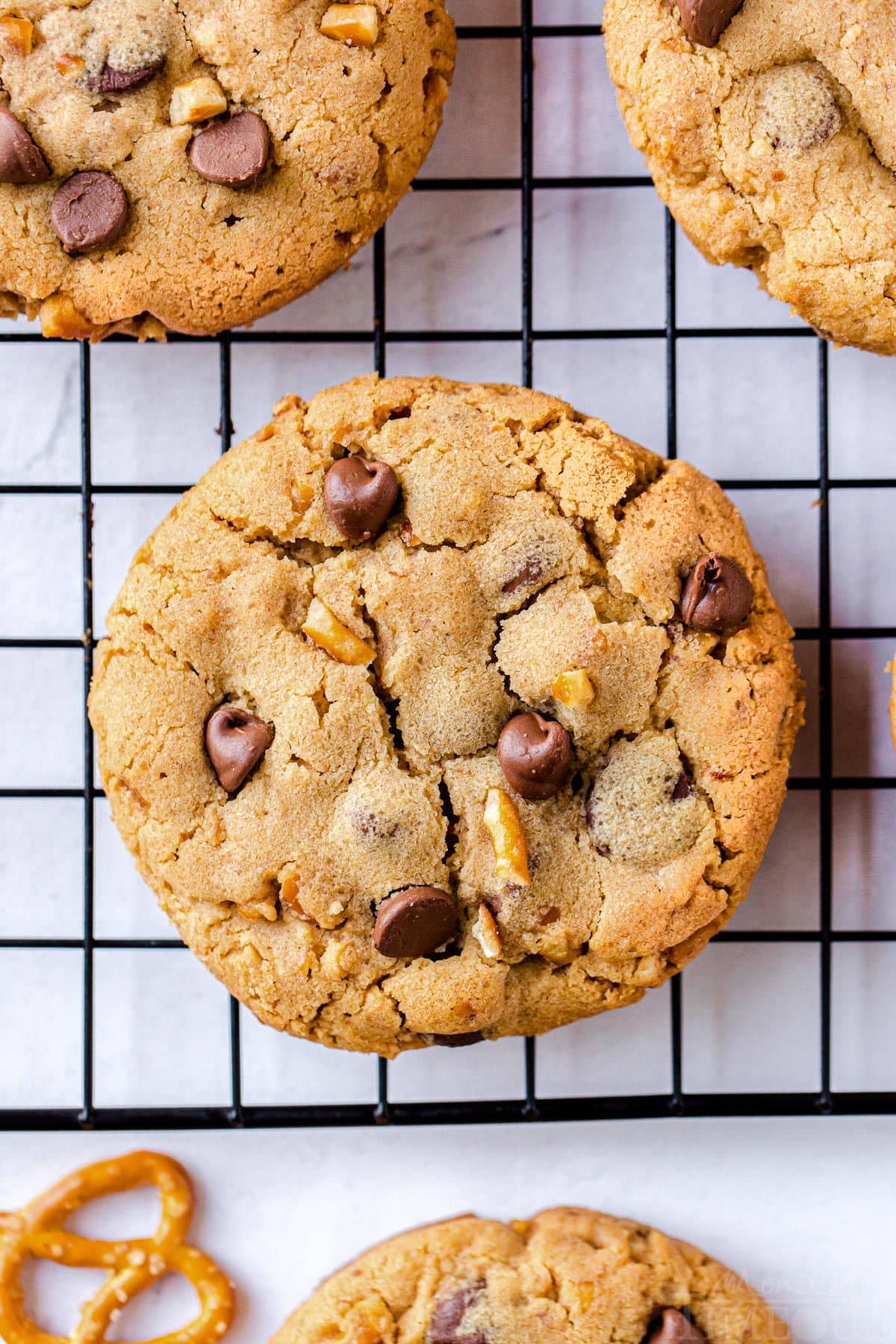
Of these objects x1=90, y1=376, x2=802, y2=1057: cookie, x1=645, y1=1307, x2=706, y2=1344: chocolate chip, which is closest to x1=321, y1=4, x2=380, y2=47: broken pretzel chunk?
x1=90, y1=376, x2=802, y2=1057: cookie

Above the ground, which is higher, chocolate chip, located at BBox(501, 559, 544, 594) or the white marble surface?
chocolate chip, located at BBox(501, 559, 544, 594)

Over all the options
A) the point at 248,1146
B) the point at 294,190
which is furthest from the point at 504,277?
the point at 248,1146

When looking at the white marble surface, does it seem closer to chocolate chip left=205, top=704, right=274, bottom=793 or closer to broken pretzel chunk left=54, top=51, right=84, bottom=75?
chocolate chip left=205, top=704, right=274, bottom=793

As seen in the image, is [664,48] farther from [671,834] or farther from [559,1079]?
[559,1079]

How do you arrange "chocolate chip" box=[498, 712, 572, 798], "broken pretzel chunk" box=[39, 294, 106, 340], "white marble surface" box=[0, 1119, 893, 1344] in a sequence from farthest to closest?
1. "white marble surface" box=[0, 1119, 893, 1344]
2. "broken pretzel chunk" box=[39, 294, 106, 340]
3. "chocolate chip" box=[498, 712, 572, 798]

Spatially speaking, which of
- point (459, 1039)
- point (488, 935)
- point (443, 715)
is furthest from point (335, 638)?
point (459, 1039)

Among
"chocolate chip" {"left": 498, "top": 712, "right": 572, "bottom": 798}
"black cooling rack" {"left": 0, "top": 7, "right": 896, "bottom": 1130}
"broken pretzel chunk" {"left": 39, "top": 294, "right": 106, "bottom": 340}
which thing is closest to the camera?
"chocolate chip" {"left": 498, "top": 712, "right": 572, "bottom": 798}

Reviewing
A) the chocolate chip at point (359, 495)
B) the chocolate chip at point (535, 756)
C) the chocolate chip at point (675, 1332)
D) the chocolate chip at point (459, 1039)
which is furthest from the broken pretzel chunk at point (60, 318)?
the chocolate chip at point (675, 1332)
